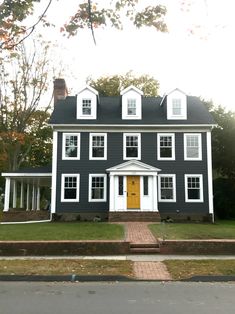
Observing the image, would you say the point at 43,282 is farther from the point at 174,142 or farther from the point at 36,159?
the point at 36,159

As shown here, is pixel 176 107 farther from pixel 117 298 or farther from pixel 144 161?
pixel 117 298

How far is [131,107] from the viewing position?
29.7 m

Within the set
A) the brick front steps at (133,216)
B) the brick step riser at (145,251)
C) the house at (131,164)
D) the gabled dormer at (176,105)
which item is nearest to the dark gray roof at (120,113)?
the house at (131,164)

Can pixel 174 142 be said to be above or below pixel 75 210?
above

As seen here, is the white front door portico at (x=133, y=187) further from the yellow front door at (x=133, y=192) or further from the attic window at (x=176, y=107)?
the attic window at (x=176, y=107)

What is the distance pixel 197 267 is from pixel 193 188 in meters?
16.7

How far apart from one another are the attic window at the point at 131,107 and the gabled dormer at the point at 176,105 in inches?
93.6

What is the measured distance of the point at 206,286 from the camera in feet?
32.2

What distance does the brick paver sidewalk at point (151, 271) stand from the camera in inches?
423

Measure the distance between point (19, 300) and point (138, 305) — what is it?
2336mm

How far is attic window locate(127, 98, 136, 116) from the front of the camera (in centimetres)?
2953

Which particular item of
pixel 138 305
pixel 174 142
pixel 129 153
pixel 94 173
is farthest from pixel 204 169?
pixel 138 305

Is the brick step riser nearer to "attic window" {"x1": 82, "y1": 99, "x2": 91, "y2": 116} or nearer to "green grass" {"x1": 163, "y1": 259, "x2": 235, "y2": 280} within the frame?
"green grass" {"x1": 163, "y1": 259, "x2": 235, "y2": 280}

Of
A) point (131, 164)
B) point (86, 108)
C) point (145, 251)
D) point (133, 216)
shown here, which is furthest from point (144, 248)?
point (86, 108)
